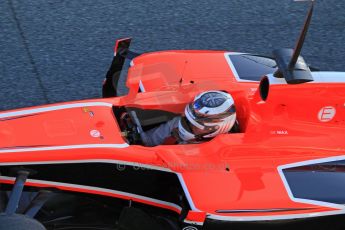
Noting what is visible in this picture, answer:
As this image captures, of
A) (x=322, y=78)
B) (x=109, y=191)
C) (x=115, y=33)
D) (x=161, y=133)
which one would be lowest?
(x=115, y=33)

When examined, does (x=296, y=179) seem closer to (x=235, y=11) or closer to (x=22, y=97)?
(x=22, y=97)

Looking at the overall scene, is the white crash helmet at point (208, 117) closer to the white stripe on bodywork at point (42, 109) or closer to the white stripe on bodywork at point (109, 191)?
the white stripe on bodywork at point (109, 191)

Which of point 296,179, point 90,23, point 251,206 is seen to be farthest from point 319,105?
point 90,23

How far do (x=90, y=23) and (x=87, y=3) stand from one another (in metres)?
0.51

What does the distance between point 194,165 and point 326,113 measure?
3.50 feet

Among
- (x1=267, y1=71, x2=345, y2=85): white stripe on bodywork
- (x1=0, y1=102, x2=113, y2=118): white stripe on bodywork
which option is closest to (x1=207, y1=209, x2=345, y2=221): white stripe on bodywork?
(x1=267, y1=71, x2=345, y2=85): white stripe on bodywork

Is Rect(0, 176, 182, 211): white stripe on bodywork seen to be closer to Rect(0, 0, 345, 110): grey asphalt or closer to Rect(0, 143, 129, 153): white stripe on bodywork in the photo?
Rect(0, 143, 129, 153): white stripe on bodywork

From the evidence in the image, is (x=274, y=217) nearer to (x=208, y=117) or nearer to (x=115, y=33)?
(x=208, y=117)

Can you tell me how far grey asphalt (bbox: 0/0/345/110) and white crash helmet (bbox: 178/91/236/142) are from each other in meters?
2.31

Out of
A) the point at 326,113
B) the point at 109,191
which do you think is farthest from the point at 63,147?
the point at 326,113

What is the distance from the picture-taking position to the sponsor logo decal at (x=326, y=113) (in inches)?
167

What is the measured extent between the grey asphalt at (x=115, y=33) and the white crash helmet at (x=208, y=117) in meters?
2.31

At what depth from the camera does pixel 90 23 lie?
734cm

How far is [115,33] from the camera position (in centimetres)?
720
